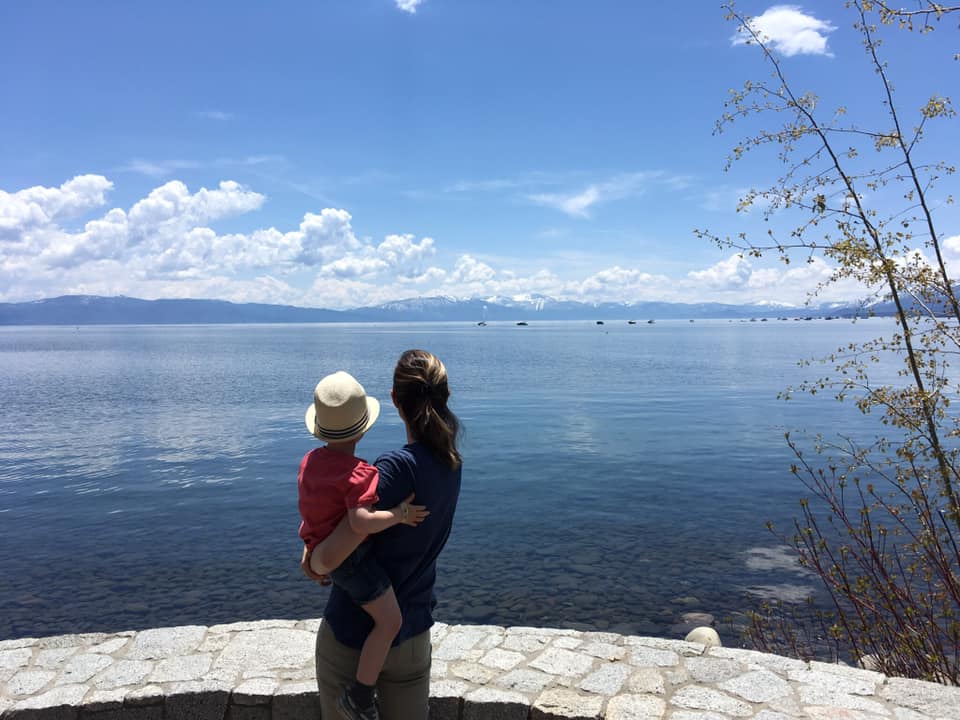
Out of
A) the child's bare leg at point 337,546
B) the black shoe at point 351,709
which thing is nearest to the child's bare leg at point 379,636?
the black shoe at point 351,709

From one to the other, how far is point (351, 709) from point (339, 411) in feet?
4.87

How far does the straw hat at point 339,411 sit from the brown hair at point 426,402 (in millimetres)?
175

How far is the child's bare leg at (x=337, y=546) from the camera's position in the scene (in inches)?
129

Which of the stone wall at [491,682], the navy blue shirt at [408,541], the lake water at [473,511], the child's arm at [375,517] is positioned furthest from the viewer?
the lake water at [473,511]

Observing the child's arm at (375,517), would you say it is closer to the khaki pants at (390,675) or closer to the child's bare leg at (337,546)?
the child's bare leg at (337,546)

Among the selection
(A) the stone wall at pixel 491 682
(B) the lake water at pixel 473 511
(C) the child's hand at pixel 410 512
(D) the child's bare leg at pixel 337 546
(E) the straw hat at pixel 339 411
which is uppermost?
(E) the straw hat at pixel 339 411

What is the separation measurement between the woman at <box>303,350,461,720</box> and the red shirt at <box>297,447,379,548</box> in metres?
0.08

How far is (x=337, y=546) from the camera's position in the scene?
3.29 m

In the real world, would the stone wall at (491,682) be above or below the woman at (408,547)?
below

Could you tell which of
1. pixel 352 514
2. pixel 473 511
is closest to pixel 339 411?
pixel 352 514

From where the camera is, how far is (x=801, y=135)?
23.3 ft

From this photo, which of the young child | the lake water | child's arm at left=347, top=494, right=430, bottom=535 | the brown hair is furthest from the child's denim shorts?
the lake water

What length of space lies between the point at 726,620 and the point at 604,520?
5661 mm

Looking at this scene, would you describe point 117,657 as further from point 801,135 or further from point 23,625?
point 801,135
